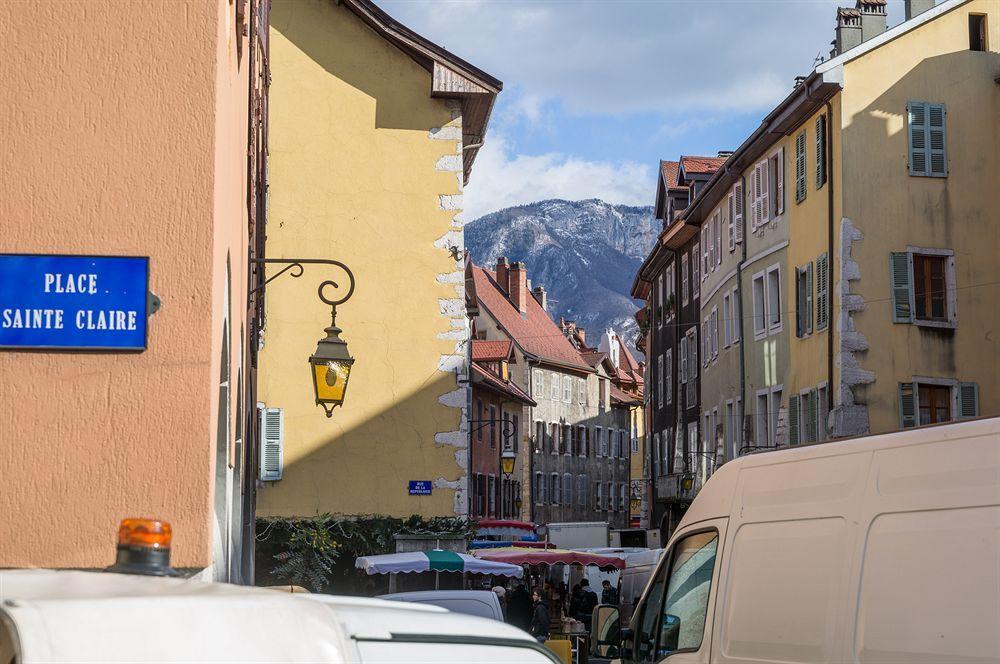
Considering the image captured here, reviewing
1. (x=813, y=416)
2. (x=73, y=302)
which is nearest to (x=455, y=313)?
(x=813, y=416)

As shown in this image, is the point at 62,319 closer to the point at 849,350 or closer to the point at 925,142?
the point at 849,350

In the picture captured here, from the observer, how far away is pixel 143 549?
3012 millimetres

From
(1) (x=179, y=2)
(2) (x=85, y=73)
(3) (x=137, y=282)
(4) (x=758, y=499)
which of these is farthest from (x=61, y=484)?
(4) (x=758, y=499)

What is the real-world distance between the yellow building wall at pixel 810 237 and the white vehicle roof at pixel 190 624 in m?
26.7

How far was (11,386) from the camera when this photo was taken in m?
6.31

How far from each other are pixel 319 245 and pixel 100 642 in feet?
69.9

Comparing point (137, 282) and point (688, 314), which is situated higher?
point (688, 314)

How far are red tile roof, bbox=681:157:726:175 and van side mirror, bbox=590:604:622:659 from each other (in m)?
35.1

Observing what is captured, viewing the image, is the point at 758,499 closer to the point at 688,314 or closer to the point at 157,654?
the point at 157,654

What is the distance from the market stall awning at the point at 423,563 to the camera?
67.1 ft

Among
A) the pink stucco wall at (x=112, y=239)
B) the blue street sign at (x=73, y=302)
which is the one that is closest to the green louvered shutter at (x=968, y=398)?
the pink stucco wall at (x=112, y=239)

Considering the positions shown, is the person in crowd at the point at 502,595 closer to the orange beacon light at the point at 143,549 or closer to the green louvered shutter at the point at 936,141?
the green louvered shutter at the point at 936,141

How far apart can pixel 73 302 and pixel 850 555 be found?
150 inches

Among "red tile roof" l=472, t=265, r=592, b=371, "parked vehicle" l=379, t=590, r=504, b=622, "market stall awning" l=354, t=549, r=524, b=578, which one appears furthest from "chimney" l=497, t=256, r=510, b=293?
"parked vehicle" l=379, t=590, r=504, b=622
